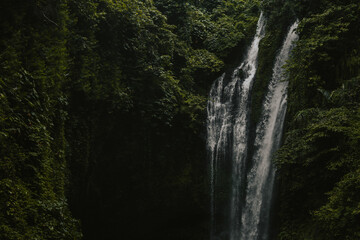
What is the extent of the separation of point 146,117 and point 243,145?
371cm

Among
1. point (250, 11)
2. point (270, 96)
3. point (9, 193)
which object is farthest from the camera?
point (250, 11)

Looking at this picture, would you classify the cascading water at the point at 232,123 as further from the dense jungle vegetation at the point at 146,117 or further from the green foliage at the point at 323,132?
the green foliage at the point at 323,132

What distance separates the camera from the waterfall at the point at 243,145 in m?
8.87

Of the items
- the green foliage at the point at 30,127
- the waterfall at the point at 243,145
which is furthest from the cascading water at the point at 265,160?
the green foliage at the point at 30,127

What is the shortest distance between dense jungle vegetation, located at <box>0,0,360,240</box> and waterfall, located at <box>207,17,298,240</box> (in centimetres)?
44

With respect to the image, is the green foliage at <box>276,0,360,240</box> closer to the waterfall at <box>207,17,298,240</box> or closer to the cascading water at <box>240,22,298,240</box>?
the cascading water at <box>240,22,298,240</box>

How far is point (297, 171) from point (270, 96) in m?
3.13

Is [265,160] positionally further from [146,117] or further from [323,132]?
[146,117]

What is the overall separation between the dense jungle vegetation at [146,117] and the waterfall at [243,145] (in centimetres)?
44

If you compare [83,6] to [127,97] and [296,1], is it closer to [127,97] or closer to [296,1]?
[127,97]

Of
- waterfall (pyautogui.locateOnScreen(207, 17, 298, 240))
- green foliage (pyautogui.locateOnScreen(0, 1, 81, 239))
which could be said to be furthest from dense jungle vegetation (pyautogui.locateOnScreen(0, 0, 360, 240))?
waterfall (pyautogui.locateOnScreen(207, 17, 298, 240))

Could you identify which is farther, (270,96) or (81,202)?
(270,96)

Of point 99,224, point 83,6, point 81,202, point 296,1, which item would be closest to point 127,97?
point 83,6

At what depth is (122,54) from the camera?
8594mm
